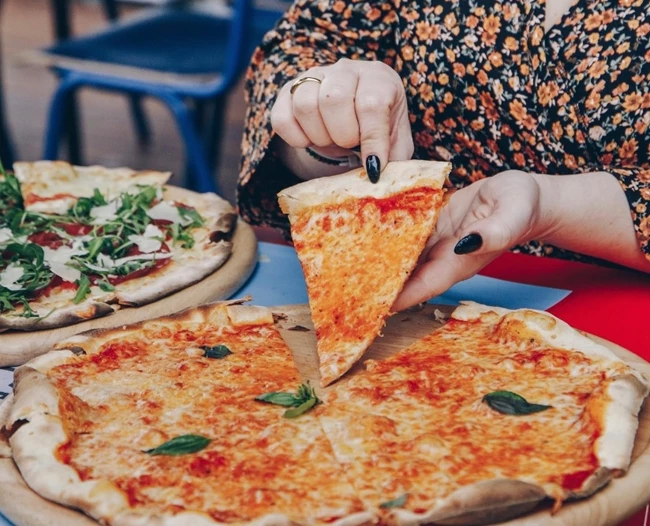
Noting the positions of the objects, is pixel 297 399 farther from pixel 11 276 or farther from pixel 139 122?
pixel 139 122

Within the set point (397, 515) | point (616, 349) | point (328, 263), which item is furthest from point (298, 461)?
point (616, 349)

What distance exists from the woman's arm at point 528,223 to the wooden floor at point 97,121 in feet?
11.3

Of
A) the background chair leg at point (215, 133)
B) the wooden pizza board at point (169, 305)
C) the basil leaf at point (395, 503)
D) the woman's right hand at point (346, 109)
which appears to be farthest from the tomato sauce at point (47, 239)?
the background chair leg at point (215, 133)

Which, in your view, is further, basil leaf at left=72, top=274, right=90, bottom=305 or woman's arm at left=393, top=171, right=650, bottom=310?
basil leaf at left=72, top=274, right=90, bottom=305

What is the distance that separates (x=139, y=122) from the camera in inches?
229

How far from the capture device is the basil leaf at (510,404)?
4.09 feet

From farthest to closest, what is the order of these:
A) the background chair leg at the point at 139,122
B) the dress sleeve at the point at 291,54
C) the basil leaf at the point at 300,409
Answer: the background chair leg at the point at 139,122
the dress sleeve at the point at 291,54
the basil leaf at the point at 300,409

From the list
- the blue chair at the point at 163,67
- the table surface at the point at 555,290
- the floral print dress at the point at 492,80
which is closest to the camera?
the table surface at the point at 555,290

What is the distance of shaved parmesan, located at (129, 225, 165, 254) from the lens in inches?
73.1

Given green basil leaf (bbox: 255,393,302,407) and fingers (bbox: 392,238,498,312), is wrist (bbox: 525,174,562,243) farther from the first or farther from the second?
green basil leaf (bbox: 255,393,302,407)

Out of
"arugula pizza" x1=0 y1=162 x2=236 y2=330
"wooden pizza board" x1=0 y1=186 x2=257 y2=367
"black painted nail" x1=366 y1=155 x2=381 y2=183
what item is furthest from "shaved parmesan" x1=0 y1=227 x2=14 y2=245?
"black painted nail" x1=366 y1=155 x2=381 y2=183

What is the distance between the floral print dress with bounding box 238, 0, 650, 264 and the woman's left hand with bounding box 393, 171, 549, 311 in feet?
0.82

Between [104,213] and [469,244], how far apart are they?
3.05 ft

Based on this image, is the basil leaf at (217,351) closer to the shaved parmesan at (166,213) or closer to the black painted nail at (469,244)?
the black painted nail at (469,244)
